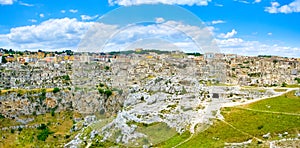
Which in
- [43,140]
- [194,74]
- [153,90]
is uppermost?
[194,74]

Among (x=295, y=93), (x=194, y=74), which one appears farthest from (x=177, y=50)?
(x=295, y=93)

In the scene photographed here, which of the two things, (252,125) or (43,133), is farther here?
(43,133)

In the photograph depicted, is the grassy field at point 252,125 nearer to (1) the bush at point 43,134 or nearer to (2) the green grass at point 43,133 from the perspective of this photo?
(2) the green grass at point 43,133

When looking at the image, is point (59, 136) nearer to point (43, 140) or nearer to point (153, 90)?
point (43, 140)

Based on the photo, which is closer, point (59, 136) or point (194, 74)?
point (194, 74)

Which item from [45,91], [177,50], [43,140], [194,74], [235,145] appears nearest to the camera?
[177,50]

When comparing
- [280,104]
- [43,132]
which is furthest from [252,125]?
[43,132]

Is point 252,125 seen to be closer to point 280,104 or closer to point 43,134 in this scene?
point 280,104

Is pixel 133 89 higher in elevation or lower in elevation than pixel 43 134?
higher

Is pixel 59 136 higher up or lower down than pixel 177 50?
lower down
